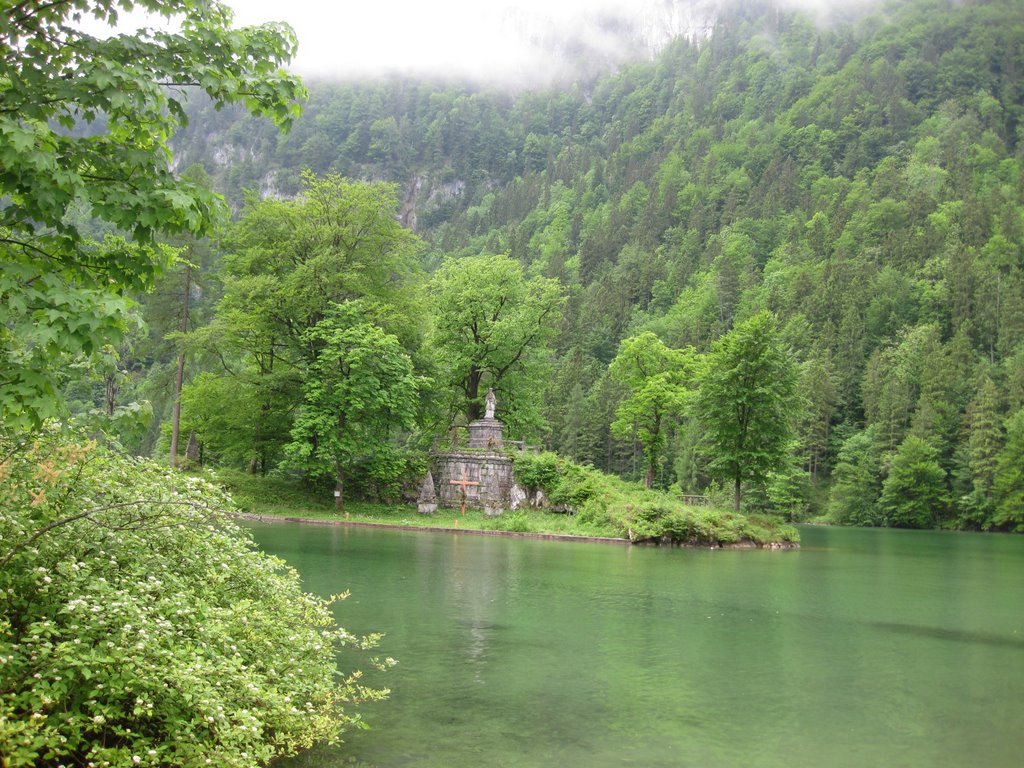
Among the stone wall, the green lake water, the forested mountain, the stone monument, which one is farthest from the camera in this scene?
the forested mountain

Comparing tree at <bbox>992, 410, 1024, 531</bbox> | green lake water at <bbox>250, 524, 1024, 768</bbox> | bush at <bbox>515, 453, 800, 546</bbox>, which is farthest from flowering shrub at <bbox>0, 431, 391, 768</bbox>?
tree at <bbox>992, 410, 1024, 531</bbox>

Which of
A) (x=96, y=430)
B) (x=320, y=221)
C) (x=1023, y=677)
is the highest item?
(x=320, y=221)

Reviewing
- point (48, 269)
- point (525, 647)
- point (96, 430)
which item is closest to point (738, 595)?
point (525, 647)

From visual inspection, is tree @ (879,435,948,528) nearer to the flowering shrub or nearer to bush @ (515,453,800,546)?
bush @ (515,453,800,546)

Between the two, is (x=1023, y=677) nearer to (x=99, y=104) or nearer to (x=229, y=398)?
(x=99, y=104)

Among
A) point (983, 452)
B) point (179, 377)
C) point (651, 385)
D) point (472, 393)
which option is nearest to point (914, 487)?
point (983, 452)

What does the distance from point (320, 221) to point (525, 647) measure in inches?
1307

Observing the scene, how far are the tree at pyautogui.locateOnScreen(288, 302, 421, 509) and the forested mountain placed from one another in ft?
22.5

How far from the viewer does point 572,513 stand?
4038cm

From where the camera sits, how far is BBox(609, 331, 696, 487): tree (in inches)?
2116

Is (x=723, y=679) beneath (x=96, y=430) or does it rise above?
beneath

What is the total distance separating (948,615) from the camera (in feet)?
62.9

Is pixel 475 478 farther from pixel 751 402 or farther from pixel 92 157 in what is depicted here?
pixel 92 157

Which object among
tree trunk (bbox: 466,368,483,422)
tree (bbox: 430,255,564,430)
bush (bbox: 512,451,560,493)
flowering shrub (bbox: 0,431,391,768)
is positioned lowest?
flowering shrub (bbox: 0,431,391,768)
